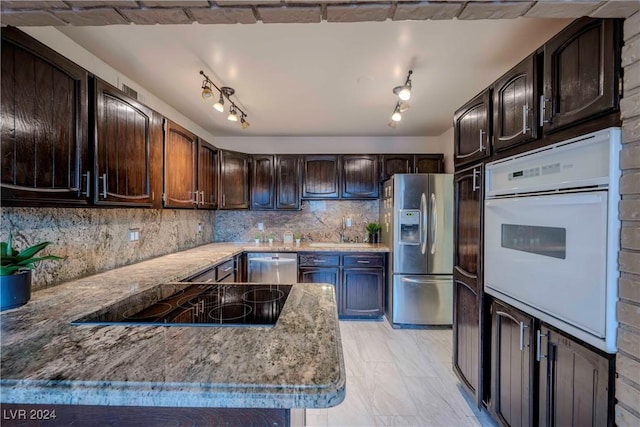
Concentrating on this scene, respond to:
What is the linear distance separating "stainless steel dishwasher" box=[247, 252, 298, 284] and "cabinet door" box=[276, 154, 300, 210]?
0.76 meters

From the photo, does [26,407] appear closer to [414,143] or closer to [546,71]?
[546,71]

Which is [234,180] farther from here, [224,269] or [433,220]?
[433,220]

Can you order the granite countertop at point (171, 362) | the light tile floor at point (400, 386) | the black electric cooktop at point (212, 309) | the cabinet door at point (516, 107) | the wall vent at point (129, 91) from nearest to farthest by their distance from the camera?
the granite countertop at point (171, 362), the black electric cooktop at point (212, 309), the cabinet door at point (516, 107), the light tile floor at point (400, 386), the wall vent at point (129, 91)

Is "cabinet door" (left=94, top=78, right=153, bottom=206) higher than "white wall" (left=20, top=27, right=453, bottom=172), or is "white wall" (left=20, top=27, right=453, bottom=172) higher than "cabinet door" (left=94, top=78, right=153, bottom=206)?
"white wall" (left=20, top=27, right=453, bottom=172)

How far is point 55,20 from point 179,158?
1.64m

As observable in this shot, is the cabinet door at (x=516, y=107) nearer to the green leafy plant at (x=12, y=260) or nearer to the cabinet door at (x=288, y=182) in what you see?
the green leafy plant at (x=12, y=260)

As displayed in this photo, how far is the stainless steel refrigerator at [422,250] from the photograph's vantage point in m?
3.24

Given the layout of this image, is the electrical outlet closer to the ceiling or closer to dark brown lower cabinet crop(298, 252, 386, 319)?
the ceiling

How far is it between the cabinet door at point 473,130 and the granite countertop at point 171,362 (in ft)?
4.73

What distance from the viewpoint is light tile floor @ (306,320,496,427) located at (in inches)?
73.6

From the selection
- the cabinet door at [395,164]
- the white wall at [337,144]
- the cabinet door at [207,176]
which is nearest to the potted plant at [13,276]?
the cabinet door at [207,176]

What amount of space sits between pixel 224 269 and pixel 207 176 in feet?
3.59

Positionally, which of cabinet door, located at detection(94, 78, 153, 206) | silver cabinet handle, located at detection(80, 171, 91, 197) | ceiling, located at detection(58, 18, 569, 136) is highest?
ceiling, located at detection(58, 18, 569, 136)

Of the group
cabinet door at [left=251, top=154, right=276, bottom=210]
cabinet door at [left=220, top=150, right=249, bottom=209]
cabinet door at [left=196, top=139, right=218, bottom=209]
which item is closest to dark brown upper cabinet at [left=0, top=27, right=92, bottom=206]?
cabinet door at [left=196, top=139, right=218, bottom=209]
